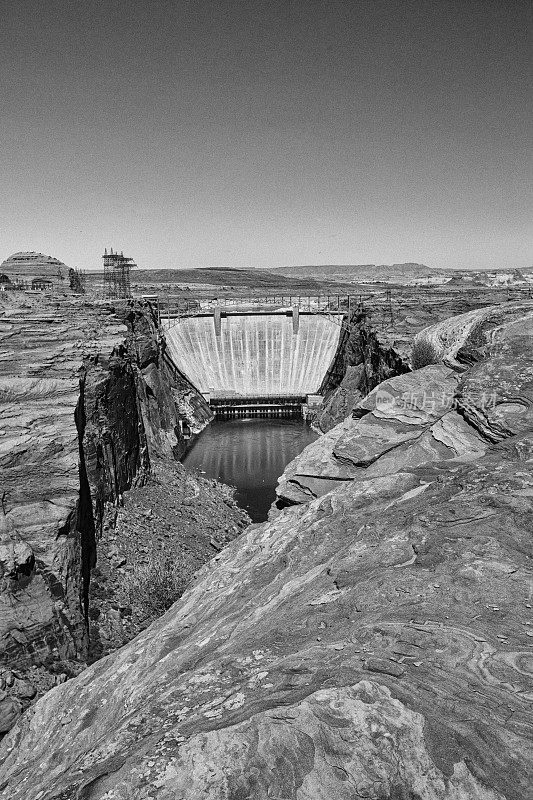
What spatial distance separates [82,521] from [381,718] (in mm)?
20988

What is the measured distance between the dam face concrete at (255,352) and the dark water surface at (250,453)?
500 centimetres

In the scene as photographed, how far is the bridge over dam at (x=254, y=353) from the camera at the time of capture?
63406 millimetres

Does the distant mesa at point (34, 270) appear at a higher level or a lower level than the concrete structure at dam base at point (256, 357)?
higher

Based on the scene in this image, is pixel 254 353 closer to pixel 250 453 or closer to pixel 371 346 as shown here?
pixel 371 346

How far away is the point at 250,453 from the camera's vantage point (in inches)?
2039

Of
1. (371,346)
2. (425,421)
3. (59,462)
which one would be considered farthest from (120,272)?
(425,421)

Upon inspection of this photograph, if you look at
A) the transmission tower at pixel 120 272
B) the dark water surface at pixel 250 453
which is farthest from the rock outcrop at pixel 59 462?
the transmission tower at pixel 120 272

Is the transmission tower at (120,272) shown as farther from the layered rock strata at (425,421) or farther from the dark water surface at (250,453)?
the layered rock strata at (425,421)

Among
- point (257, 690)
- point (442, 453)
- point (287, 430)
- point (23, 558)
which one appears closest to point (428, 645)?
point (257, 690)

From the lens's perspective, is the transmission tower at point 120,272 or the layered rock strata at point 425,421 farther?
the transmission tower at point 120,272

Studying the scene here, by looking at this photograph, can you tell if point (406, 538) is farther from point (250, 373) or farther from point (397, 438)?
point (250, 373)

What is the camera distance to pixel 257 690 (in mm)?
8328

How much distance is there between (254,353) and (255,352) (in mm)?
210

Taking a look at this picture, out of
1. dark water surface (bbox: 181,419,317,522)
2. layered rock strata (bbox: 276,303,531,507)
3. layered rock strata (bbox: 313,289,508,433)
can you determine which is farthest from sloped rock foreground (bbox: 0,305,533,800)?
layered rock strata (bbox: 313,289,508,433)
